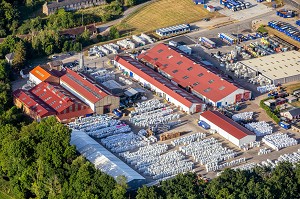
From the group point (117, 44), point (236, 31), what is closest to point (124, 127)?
point (117, 44)

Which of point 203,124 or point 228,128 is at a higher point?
point 228,128

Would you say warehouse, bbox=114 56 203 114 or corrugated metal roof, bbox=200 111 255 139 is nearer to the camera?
corrugated metal roof, bbox=200 111 255 139

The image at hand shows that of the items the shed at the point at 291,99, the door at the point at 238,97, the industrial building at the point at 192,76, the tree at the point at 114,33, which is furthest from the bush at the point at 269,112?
the tree at the point at 114,33

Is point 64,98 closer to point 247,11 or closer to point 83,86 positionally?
point 83,86

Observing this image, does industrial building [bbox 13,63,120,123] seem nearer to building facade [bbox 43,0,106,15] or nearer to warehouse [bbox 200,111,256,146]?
warehouse [bbox 200,111,256,146]

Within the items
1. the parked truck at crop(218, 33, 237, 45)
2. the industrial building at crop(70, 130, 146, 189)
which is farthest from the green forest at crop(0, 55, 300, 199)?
the parked truck at crop(218, 33, 237, 45)

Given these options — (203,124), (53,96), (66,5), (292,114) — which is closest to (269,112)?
(292,114)

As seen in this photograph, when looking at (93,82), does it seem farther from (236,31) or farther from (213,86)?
(236,31)
